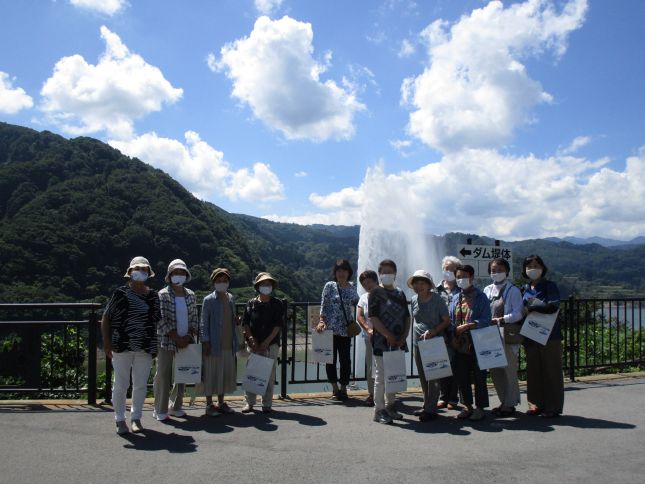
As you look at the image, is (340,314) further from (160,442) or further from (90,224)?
(90,224)

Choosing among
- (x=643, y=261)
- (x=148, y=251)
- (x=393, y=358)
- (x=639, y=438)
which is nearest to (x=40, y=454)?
→ (x=393, y=358)

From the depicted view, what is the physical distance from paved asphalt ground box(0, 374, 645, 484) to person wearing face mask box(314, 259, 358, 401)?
0.62 m

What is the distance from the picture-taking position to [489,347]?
5.92 m

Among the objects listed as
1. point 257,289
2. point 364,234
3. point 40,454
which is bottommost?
point 40,454

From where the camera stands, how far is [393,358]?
5801 mm

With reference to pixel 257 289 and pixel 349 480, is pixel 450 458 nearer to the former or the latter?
pixel 349 480

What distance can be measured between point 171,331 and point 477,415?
366 centimetres

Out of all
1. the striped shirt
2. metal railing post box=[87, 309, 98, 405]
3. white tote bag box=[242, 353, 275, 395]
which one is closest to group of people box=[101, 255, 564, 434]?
the striped shirt

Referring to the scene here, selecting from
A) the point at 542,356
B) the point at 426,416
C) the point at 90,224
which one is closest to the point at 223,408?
the point at 426,416

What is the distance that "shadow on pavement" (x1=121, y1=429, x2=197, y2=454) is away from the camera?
4.93 metres

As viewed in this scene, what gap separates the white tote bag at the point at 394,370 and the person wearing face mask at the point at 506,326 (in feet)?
4.02

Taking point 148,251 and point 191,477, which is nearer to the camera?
point 191,477

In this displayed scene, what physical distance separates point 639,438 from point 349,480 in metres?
3.22

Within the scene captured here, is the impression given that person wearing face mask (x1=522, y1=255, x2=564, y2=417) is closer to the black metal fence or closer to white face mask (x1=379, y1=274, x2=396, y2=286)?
the black metal fence
